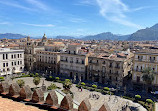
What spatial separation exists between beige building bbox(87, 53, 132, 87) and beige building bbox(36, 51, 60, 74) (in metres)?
17.9

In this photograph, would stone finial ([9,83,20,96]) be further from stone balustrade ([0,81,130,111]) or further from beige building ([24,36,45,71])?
beige building ([24,36,45,71])

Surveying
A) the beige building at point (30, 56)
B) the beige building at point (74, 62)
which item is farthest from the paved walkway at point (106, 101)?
the beige building at point (30, 56)

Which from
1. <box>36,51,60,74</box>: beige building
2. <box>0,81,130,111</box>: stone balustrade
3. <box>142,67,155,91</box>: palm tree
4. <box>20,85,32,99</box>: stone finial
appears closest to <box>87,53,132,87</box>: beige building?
<box>142,67,155,91</box>: palm tree

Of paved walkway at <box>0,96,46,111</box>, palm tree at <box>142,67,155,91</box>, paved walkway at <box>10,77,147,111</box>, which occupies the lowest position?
paved walkway at <box>10,77,147,111</box>

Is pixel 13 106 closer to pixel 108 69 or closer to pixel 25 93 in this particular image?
pixel 25 93

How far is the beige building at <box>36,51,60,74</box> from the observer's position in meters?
72.7

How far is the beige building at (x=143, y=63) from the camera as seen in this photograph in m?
49.2

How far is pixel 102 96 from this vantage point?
45562 mm

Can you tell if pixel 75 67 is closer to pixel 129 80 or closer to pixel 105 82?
pixel 105 82

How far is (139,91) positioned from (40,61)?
4942cm

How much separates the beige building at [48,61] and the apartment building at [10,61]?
30.3 feet

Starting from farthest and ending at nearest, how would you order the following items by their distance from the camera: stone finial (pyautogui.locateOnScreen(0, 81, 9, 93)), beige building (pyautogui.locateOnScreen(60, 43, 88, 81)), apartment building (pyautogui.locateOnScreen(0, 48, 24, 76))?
1. apartment building (pyautogui.locateOnScreen(0, 48, 24, 76))
2. beige building (pyautogui.locateOnScreen(60, 43, 88, 81))
3. stone finial (pyautogui.locateOnScreen(0, 81, 9, 93))

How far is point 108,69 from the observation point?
187ft

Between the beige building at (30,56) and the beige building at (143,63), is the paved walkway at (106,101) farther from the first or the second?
the beige building at (30,56)
